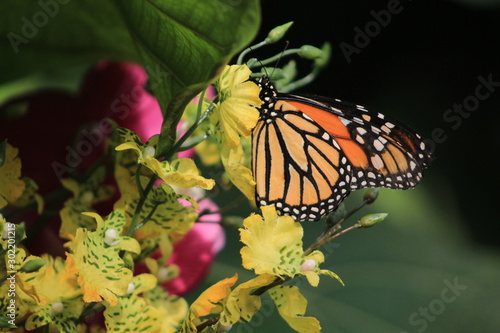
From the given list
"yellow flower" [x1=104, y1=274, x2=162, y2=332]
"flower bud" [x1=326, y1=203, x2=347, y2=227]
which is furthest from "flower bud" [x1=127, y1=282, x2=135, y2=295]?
"flower bud" [x1=326, y1=203, x2=347, y2=227]

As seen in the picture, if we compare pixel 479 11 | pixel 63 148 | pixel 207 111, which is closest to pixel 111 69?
pixel 63 148

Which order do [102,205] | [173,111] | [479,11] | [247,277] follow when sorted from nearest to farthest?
[173,111] < [102,205] < [247,277] < [479,11]

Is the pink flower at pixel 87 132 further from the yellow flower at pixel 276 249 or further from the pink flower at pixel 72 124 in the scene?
the yellow flower at pixel 276 249

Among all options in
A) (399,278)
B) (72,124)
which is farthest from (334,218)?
(399,278)

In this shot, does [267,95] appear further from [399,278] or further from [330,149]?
[399,278]

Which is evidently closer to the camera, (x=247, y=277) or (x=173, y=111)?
(x=173, y=111)

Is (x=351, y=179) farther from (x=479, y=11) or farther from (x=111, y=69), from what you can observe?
(x=479, y=11)

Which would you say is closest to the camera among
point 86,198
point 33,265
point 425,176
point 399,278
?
point 33,265
